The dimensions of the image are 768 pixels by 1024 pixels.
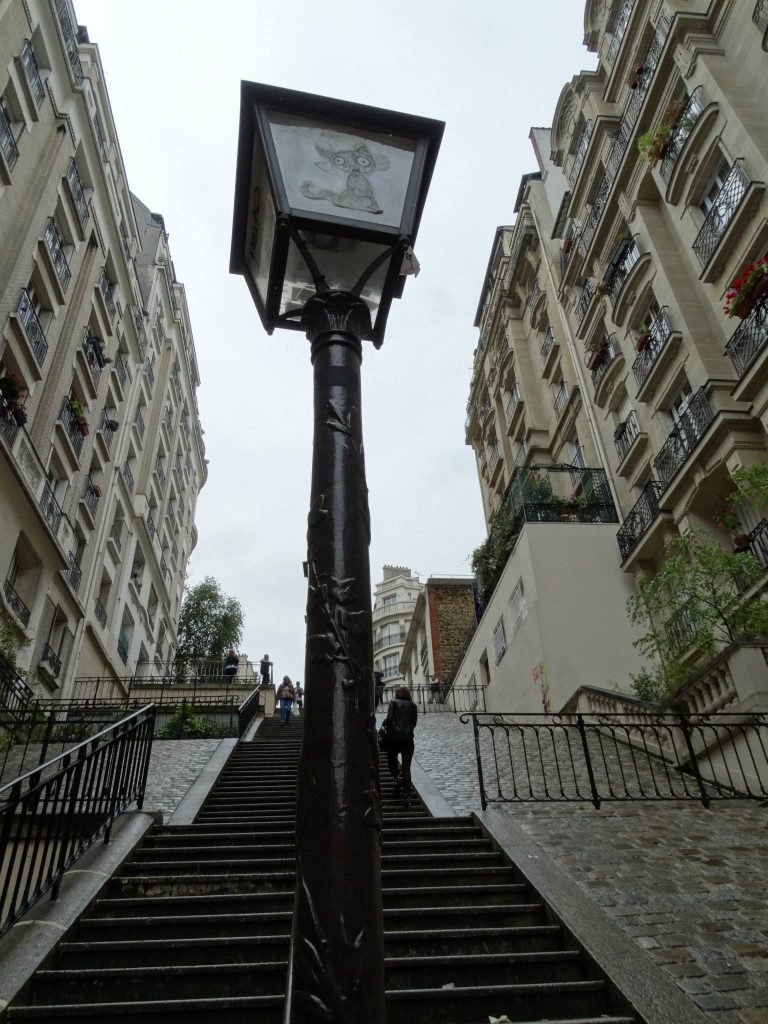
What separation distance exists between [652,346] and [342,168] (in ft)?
53.6

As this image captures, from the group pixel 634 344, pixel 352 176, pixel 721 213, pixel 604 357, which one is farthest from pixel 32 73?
pixel 352 176

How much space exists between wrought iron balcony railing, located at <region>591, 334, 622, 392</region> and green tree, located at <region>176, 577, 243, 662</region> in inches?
1094

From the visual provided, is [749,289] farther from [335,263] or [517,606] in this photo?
[335,263]

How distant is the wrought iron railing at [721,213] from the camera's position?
14016 mm

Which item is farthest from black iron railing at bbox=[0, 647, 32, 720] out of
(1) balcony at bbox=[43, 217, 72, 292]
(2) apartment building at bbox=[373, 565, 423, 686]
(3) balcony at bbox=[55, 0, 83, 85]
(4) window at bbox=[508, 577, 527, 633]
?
(2) apartment building at bbox=[373, 565, 423, 686]

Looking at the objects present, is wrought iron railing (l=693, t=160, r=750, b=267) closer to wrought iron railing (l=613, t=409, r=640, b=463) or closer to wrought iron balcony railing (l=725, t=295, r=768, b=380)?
wrought iron balcony railing (l=725, t=295, r=768, b=380)

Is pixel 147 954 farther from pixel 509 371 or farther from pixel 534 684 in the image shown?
pixel 509 371

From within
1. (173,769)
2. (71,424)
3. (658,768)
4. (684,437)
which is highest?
(71,424)

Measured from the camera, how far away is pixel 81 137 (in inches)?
944

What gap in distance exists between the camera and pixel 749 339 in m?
13.9

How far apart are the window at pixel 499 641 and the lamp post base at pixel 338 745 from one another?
17934 mm

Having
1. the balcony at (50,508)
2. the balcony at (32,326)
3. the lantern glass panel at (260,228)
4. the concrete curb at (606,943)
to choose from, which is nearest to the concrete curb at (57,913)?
the concrete curb at (606,943)

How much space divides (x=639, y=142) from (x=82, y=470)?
1943 cm

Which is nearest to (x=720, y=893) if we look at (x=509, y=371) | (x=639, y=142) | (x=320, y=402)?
(x=320, y=402)
